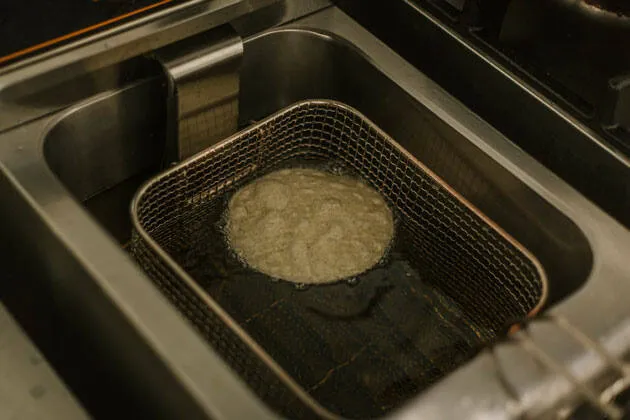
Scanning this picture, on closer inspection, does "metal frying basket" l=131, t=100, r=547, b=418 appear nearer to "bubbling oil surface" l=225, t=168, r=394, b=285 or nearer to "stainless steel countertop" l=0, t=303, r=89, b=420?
"bubbling oil surface" l=225, t=168, r=394, b=285

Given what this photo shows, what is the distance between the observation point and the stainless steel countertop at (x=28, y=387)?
70 cm

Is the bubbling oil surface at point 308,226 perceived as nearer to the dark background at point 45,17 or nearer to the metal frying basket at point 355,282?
the metal frying basket at point 355,282

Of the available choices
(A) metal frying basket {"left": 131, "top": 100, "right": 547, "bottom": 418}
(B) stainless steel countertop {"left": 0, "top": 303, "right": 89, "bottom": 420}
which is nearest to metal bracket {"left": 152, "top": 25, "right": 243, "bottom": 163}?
(A) metal frying basket {"left": 131, "top": 100, "right": 547, "bottom": 418}

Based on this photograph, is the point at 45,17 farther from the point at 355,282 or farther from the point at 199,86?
the point at 355,282

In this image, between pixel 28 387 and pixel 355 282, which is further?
pixel 355 282

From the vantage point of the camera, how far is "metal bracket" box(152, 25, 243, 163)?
0.89 meters

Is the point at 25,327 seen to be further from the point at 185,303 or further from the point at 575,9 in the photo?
the point at 575,9

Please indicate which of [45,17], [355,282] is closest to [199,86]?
[45,17]

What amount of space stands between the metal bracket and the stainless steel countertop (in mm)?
326

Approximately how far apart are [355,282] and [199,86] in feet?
1.08

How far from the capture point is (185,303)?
0.82 m

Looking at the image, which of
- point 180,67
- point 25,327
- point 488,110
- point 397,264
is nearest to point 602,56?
point 488,110

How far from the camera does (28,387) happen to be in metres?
0.72

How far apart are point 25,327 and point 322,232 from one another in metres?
0.40
